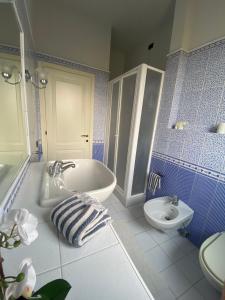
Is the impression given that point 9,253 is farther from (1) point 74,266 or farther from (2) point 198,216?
(2) point 198,216

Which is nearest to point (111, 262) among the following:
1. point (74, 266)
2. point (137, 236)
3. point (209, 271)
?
point (74, 266)

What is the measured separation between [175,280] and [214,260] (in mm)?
440

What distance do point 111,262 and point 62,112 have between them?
219 centimetres

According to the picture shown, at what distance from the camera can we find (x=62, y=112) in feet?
7.49

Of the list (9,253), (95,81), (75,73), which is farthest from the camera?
(95,81)

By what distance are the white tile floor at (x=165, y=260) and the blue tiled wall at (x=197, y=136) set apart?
25cm

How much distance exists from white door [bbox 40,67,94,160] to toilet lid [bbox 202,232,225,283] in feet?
6.79

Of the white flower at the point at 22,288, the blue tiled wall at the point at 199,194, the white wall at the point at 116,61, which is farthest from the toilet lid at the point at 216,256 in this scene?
the white wall at the point at 116,61

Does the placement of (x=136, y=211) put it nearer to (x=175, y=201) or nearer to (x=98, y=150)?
(x=175, y=201)

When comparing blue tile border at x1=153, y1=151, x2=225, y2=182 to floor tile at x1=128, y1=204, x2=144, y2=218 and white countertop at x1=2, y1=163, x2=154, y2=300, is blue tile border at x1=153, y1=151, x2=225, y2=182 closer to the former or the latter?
floor tile at x1=128, y1=204, x2=144, y2=218

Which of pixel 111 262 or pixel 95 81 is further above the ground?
pixel 95 81

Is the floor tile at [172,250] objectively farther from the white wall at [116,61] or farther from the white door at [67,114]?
the white wall at [116,61]

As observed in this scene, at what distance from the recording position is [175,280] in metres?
1.23

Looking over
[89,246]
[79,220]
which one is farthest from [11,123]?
[89,246]
